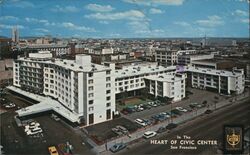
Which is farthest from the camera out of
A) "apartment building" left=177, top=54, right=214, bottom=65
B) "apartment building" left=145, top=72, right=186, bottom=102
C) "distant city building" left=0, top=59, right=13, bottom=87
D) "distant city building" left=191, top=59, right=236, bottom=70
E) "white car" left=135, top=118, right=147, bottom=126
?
"apartment building" left=177, top=54, right=214, bottom=65

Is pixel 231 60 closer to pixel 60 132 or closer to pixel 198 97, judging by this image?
pixel 198 97

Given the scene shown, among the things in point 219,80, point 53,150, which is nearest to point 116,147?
point 53,150

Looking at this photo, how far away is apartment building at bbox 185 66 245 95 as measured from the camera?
637 cm

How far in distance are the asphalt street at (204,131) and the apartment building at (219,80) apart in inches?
34.5

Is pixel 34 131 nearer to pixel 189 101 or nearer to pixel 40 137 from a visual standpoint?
pixel 40 137

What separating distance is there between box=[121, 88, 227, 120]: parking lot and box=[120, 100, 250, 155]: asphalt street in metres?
0.62

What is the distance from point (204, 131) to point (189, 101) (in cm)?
165

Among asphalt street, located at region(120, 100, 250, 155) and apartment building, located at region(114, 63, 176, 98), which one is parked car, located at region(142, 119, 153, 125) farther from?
apartment building, located at region(114, 63, 176, 98)

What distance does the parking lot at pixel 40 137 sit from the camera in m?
4.07

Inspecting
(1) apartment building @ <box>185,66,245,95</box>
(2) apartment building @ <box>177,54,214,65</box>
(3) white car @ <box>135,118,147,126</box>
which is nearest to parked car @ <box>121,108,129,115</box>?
(3) white car @ <box>135,118,147,126</box>

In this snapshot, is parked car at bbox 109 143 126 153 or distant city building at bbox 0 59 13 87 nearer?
parked car at bbox 109 143 126 153

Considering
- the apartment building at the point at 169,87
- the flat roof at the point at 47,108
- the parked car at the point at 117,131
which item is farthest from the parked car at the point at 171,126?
the flat roof at the point at 47,108

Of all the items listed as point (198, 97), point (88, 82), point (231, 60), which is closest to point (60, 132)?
point (88, 82)

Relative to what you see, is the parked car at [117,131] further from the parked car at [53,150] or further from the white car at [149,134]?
the parked car at [53,150]
